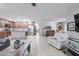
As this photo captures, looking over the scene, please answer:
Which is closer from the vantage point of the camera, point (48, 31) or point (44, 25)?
point (48, 31)

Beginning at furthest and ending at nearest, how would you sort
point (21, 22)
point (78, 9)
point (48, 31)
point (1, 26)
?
point (48, 31) < point (21, 22) < point (1, 26) < point (78, 9)

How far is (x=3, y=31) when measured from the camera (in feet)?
17.2

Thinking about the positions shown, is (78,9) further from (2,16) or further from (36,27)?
(36,27)

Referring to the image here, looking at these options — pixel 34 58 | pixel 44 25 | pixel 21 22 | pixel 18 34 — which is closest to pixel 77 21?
pixel 34 58

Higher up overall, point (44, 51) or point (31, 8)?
point (31, 8)

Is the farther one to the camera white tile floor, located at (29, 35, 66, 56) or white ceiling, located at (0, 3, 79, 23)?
white tile floor, located at (29, 35, 66, 56)

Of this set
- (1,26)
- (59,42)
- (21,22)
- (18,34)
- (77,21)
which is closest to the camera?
(77,21)

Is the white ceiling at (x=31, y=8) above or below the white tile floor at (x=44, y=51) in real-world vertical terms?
above

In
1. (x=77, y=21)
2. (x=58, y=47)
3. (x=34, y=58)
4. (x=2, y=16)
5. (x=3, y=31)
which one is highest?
(x=2, y=16)

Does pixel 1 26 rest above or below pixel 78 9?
below

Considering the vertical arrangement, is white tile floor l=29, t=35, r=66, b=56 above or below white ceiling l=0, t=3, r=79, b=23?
below

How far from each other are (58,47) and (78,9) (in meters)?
2.15

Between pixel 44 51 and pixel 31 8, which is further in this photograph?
pixel 31 8

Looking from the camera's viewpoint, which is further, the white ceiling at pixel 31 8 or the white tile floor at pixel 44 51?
the white tile floor at pixel 44 51
